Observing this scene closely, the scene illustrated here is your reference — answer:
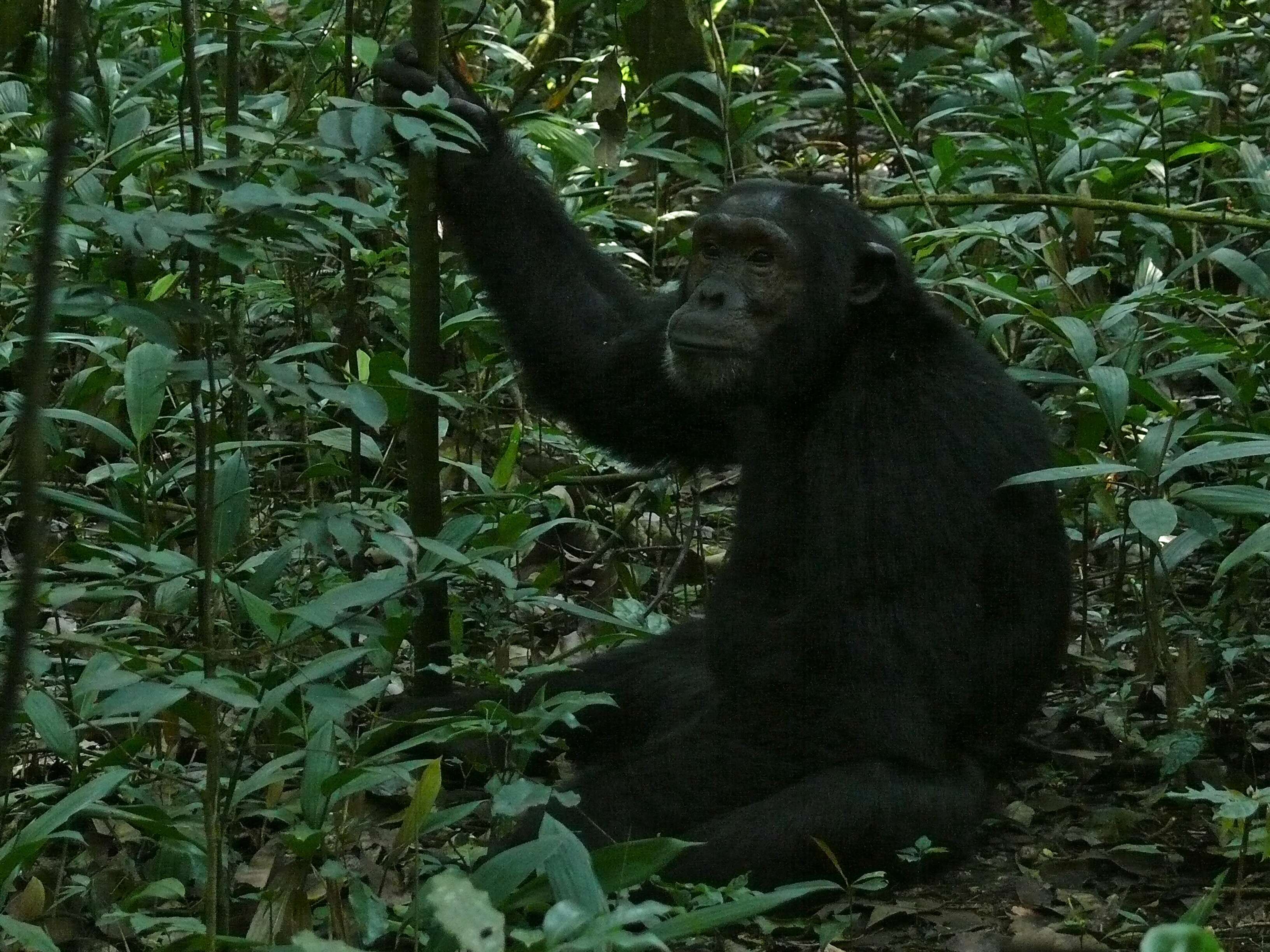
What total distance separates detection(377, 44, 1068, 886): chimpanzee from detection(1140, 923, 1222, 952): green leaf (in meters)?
2.25

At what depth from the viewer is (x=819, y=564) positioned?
17.5ft

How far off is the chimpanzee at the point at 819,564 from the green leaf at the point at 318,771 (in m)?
1.12

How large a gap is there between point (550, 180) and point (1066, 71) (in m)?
5.06

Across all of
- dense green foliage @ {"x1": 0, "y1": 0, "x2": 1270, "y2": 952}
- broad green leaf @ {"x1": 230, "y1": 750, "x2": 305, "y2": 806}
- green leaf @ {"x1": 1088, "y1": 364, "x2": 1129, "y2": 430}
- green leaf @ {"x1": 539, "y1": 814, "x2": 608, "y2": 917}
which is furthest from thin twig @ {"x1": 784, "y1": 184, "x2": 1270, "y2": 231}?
green leaf @ {"x1": 539, "y1": 814, "x2": 608, "y2": 917}

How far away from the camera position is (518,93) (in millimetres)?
8148

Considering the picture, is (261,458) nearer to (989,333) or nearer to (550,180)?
(550,180)

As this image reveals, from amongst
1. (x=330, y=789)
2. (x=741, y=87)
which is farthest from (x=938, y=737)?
(x=741, y=87)

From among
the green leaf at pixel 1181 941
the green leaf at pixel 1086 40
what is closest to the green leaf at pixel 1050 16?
the green leaf at pixel 1086 40

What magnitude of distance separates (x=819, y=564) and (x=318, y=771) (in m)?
2.04

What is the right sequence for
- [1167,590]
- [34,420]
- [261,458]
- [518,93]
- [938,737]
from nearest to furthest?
[34,420]
[938,737]
[1167,590]
[261,458]
[518,93]

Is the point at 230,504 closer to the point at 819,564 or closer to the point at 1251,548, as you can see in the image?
the point at 819,564

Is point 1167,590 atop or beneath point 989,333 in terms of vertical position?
beneath

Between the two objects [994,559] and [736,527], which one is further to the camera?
[736,527]

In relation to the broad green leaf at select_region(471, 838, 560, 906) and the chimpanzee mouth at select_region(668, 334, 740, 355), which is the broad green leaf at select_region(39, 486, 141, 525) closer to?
the broad green leaf at select_region(471, 838, 560, 906)
